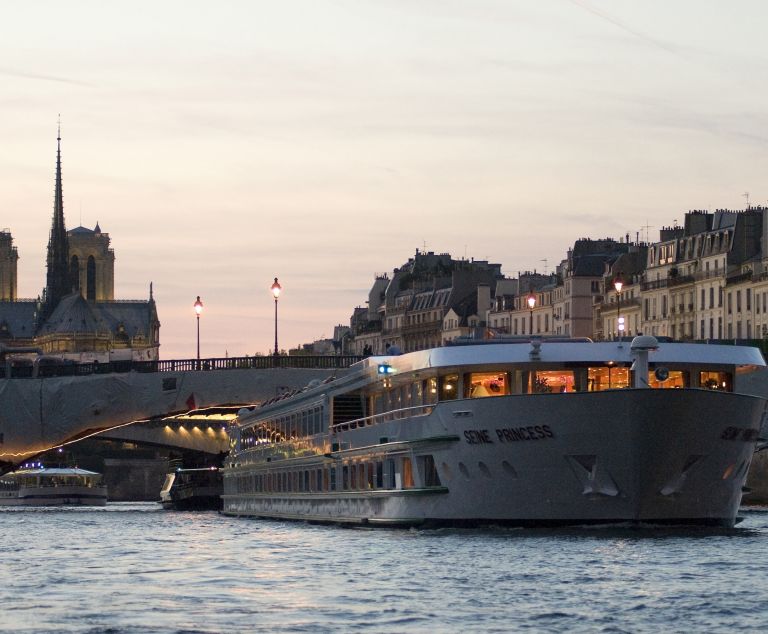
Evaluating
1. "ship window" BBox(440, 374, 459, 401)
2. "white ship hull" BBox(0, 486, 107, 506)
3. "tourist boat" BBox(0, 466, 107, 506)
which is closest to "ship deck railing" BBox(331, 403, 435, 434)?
"ship window" BBox(440, 374, 459, 401)

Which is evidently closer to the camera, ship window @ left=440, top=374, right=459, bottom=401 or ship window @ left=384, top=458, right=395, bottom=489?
ship window @ left=440, top=374, right=459, bottom=401

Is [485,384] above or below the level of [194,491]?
above

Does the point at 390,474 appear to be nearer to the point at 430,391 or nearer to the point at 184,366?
A: the point at 430,391

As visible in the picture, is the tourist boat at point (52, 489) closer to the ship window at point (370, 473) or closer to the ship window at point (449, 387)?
the ship window at point (370, 473)

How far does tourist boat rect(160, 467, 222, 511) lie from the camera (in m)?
100

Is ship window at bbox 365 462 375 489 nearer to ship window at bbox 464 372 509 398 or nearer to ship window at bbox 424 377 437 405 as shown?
ship window at bbox 424 377 437 405

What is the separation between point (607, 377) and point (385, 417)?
7377 mm

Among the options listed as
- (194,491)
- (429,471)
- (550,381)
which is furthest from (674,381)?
(194,491)

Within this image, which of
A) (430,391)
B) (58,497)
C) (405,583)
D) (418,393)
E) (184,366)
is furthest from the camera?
(58,497)

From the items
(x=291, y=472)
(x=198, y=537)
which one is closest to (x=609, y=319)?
(x=291, y=472)

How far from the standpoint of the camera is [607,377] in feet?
156

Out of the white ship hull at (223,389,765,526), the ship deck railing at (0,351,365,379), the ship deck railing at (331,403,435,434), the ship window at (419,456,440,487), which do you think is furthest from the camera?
the ship deck railing at (0,351,365,379)

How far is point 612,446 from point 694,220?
88954mm

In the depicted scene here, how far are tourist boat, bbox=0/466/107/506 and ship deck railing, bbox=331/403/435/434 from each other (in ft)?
239
